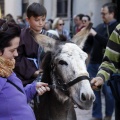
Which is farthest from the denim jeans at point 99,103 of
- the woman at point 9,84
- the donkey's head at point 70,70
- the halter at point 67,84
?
the woman at point 9,84

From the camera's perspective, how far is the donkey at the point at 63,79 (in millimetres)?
3268

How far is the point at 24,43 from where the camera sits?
13.0 feet

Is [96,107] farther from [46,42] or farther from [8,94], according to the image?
[8,94]

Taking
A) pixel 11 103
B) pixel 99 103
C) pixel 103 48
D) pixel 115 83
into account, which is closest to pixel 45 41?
pixel 115 83

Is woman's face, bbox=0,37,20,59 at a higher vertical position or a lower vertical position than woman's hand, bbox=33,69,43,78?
higher

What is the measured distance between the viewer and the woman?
2.64m

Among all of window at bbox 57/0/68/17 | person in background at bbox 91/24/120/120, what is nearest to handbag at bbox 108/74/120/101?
person in background at bbox 91/24/120/120

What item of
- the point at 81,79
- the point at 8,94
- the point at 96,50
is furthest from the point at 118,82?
the point at 96,50

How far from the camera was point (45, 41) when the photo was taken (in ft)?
11.9

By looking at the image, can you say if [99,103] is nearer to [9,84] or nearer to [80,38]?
[80,38]

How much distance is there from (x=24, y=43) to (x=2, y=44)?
1256 mm

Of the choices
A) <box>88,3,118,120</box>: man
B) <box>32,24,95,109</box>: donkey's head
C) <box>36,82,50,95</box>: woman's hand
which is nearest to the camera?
<box>36,82,50,95</box>: woman's hand

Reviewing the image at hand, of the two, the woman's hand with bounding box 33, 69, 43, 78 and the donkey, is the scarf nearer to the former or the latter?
the donkey

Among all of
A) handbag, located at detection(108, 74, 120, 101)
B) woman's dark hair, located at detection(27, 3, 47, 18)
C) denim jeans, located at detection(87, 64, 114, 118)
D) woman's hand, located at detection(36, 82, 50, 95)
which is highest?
woman's dark hair, located at detection(27, 3, 47, 18)
